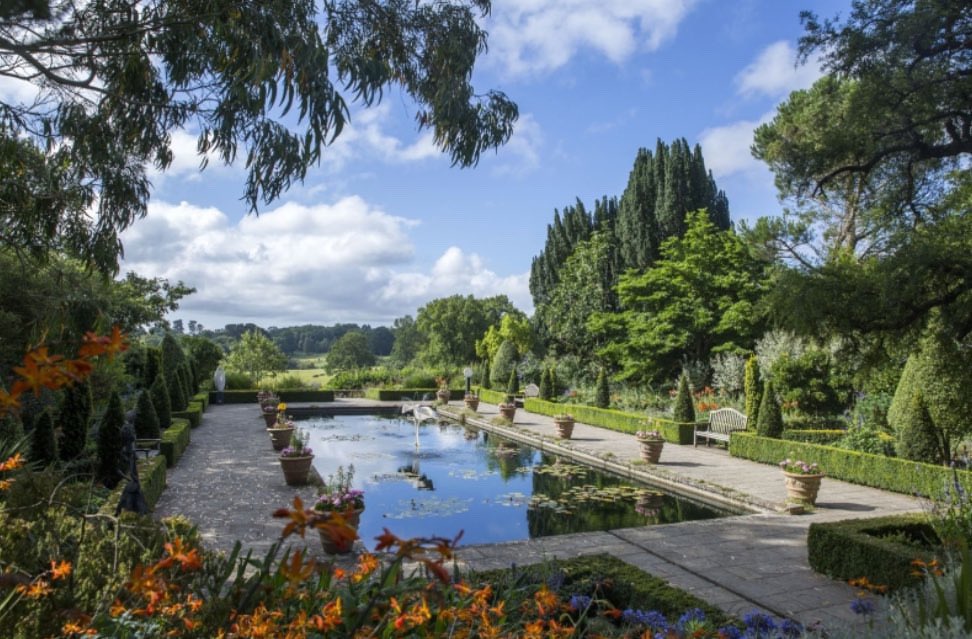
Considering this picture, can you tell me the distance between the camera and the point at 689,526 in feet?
22.7

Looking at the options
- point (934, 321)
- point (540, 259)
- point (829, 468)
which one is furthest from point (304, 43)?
point (540, 259)

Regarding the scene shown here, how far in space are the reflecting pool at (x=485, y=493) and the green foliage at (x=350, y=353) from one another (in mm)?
35992

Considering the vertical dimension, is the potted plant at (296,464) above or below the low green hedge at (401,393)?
below

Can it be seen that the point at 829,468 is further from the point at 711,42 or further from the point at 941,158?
the point at 711,42

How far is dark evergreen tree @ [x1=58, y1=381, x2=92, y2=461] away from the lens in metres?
7.98

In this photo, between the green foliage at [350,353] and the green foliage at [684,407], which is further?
the green foliage at [350,353]

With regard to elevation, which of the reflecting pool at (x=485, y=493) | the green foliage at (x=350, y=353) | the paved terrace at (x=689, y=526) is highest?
the green foliage at (x=350, y=353)

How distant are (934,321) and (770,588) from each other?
Answer: 4031mm

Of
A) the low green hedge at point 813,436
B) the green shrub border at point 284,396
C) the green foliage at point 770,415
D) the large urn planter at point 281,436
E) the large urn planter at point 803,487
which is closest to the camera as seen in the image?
the large urn planter at point 803,487

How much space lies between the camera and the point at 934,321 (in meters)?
7.14

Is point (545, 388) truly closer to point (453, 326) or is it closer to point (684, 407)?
point (684, 407)

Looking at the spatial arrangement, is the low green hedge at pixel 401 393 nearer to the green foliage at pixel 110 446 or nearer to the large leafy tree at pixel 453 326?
the large leafy tree at pixel 453 326

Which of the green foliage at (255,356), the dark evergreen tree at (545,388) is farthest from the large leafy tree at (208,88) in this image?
the green foliage at (255,356)

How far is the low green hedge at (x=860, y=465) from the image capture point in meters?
8.04
